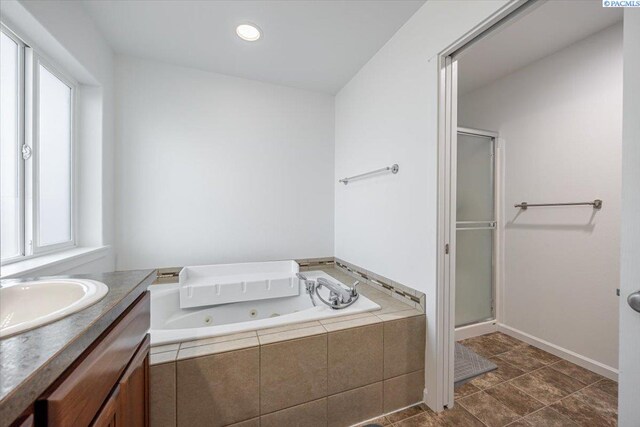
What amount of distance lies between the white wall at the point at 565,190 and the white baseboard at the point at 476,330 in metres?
0.11

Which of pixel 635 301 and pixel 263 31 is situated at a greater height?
pixel 263 31

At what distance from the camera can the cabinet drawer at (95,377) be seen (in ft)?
1.50

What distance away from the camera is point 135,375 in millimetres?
854

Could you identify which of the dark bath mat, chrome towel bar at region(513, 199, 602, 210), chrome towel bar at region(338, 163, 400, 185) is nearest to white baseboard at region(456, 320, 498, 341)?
the dark bath mat

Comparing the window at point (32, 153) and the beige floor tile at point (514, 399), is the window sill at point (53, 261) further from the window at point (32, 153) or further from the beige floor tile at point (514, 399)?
the beige floor tile at point (514, 399)

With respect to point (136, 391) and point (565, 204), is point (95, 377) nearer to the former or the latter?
point (136, 391)

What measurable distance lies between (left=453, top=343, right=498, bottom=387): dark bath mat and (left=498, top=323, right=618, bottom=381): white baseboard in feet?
1.82

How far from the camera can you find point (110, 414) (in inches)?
26.1

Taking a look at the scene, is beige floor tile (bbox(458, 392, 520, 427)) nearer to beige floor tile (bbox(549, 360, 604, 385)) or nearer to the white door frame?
the white door frame

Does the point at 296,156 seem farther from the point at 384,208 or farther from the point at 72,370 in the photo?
the point at 72,370

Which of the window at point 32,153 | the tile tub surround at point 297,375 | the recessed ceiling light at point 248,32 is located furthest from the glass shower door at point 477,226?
the window at point 32,153

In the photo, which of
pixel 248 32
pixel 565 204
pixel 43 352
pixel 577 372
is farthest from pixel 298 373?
pixel 565 204

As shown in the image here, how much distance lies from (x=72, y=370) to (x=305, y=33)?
2.01 metres

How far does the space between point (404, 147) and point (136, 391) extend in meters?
1.75
